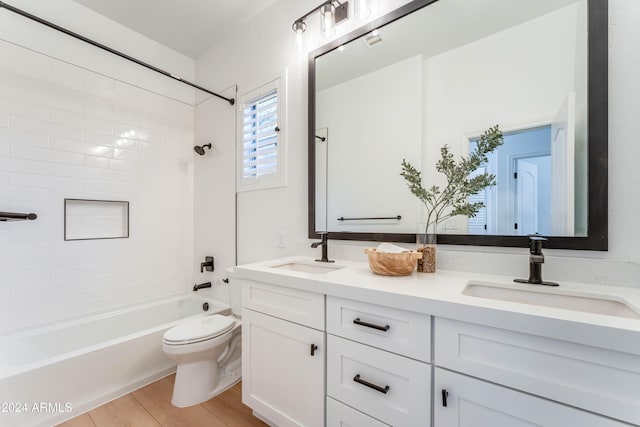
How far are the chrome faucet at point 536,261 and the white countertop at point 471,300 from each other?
0.03m

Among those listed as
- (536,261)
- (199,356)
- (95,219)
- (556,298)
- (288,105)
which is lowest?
(199,356)

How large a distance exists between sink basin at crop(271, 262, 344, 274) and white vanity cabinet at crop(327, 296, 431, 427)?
423 millimetres

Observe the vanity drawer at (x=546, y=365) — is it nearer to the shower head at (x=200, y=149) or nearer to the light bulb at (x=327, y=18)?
the light bulb at (x=327, y=18)

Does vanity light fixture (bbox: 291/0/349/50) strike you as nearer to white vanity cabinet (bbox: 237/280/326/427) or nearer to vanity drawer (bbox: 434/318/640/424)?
white vanity cabinet (bbox: 237/280/326/427)

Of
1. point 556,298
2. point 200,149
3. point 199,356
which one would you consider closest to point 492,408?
point 556,298

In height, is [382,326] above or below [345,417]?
above

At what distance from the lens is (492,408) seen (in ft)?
2.55

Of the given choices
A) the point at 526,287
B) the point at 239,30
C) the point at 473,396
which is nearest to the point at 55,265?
the point at 239,30

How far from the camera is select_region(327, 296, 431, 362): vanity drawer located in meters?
0.89

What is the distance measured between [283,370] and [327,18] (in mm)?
1931

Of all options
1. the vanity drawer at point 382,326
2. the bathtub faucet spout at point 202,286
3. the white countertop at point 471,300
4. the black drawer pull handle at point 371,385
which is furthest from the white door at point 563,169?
the bathtub faucet spout at point 202,286

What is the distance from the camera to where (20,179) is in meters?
1.83

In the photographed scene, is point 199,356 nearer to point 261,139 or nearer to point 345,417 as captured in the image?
point 345,417

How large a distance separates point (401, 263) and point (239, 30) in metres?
Answer: 2.34
